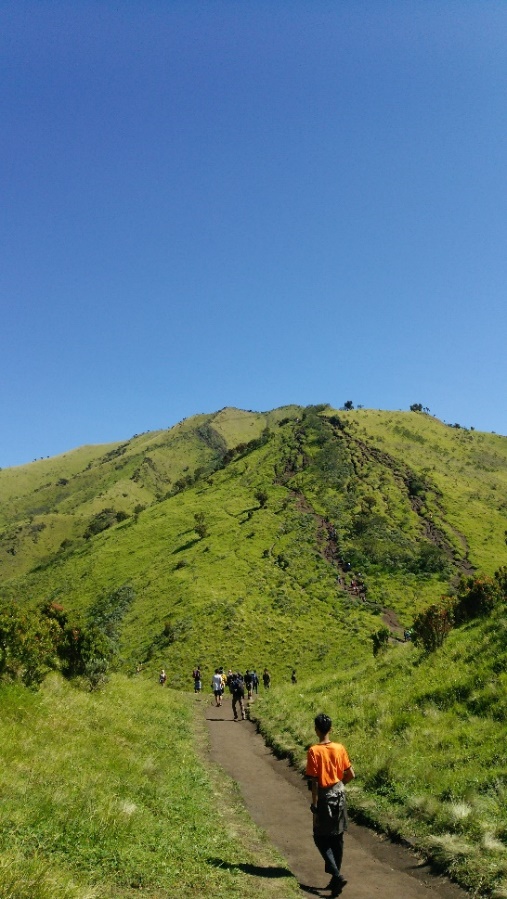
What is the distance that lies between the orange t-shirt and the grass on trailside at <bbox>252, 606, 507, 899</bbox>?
2.08m

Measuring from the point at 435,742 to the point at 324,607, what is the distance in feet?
149

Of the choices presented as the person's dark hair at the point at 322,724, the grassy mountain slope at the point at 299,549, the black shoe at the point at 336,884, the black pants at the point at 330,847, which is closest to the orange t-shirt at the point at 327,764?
the person's dark hair at the point at 322,724

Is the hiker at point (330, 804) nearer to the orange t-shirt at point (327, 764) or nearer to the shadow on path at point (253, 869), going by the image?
the orange t-shirt at point (327, 764)

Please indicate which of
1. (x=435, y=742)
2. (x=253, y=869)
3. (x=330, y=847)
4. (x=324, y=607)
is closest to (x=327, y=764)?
(x=330, y=847)

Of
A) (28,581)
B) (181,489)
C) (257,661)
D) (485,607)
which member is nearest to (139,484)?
(181,489)

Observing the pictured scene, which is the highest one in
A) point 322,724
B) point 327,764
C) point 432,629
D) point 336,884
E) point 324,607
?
point 322,724

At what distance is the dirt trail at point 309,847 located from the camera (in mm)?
7004

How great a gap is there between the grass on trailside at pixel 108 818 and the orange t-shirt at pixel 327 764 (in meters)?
1.36

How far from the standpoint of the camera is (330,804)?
6.96m

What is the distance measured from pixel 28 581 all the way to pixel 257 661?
52.9 m

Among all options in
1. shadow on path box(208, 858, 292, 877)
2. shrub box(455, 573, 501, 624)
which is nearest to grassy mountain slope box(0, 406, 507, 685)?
shrub box(455, 573, 501, 624)

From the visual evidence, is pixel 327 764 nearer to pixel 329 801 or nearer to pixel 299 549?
pixel 329 801

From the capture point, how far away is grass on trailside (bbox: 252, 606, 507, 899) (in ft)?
25.5

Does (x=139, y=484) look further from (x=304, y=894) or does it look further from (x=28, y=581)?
(x=304, y=894)
